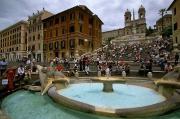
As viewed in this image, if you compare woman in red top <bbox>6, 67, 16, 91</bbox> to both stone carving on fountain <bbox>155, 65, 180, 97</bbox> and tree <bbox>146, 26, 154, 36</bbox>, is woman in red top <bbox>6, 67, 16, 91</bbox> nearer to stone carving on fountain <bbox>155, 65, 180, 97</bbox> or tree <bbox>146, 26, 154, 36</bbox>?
stone carving on fountain <bbox>155, 65, 180, 97</bbox>

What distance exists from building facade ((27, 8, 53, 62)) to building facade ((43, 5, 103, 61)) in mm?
2505

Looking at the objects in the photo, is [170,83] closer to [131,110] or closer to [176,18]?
[131,110]

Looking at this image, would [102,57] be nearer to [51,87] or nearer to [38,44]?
[51,87]

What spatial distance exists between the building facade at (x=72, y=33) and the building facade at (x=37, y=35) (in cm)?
250

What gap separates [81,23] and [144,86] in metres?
38.4

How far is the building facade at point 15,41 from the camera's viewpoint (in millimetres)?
76750

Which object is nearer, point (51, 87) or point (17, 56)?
point (51, 87)

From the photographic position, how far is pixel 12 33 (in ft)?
274

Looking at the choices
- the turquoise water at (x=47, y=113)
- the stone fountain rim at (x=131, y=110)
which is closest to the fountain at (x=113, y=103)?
the stone fountain rim at (x=131, y=110)

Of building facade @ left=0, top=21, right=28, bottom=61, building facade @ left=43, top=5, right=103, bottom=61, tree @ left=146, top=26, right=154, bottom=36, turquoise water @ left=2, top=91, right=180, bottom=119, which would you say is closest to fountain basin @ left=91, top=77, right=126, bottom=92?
turquoise water @ left=2, top=91, right=180, bottom=119

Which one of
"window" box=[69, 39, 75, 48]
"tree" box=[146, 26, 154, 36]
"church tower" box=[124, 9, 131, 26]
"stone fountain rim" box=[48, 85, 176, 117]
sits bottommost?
"stone fountain rim" box=[48, 85, 176, 117]

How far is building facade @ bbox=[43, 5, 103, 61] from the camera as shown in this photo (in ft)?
165

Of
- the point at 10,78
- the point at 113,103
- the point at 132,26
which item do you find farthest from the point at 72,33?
the point at 132,26

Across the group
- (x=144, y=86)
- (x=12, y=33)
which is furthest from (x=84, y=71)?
(x=12, y=33)
